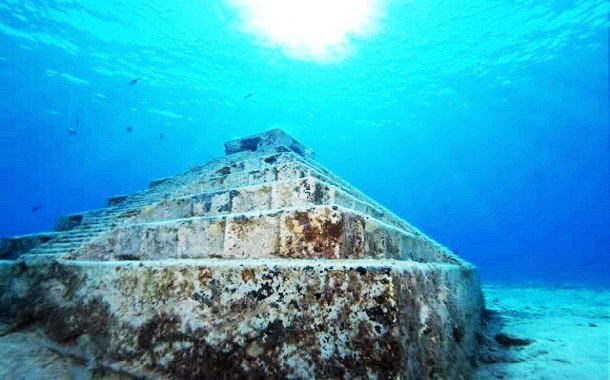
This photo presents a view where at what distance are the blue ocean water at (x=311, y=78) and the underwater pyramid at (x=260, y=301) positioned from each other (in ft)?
82.8

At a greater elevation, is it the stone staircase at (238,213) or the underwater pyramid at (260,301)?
the stone staircase at (238,213)

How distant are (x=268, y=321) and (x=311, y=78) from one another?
39.1 metres

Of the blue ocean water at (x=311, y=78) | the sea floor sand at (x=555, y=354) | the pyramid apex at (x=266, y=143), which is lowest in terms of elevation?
the sea floor sand at (x=555, y=354)

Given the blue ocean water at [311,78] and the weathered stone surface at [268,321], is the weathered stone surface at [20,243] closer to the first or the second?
the weathered stone surface at [268,321]

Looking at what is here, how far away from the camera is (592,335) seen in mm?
4367

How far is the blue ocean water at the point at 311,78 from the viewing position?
25.2 metres

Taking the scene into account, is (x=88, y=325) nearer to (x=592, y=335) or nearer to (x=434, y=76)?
(x=592, y=335)

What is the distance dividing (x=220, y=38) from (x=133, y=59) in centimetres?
1031

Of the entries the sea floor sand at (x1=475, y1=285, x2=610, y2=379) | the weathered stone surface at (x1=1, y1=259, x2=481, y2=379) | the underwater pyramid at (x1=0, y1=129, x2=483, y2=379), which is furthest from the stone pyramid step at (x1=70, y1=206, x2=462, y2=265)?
the sea floor sand at (x1=475, y1=285, x2=610, y2=379)

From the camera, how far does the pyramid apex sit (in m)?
11.4

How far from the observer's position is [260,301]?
67.2 inches

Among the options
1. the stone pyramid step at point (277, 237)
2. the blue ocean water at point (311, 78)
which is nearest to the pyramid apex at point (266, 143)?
the stone pyramid step at point (277, 237)

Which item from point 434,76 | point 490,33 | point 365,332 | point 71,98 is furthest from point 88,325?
point 71,98

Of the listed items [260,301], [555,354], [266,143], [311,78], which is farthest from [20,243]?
[311,78]
